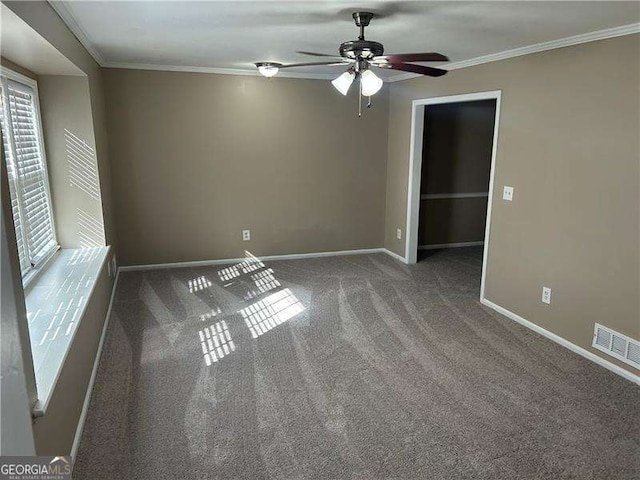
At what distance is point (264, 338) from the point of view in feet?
11.5

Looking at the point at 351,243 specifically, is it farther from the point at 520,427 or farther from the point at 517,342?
the point at 520,427

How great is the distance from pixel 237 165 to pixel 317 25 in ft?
8.49

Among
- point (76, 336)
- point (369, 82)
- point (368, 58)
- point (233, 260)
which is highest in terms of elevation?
point (368, 58)

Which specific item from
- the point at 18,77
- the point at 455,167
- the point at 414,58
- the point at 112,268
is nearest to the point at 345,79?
the point at 414,58

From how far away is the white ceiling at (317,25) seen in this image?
2.42 meters

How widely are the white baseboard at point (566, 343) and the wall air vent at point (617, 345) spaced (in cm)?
7

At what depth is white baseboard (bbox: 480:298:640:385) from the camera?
2959 mm

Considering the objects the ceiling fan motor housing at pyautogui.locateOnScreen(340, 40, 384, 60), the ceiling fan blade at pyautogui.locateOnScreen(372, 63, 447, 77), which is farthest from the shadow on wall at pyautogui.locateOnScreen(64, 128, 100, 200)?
the ceiling fan blade at pyautogui.locateOnScreen(372, 63, 447, 77)

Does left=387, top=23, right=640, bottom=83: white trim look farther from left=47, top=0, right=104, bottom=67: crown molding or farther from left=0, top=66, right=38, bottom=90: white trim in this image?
left=0, top=66, right=38, bottom=90: white trim

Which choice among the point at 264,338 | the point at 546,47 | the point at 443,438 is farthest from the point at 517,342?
the point at 546,47

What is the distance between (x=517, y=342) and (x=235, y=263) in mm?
3254

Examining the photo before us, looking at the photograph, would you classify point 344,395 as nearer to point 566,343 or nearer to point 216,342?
point 216,342

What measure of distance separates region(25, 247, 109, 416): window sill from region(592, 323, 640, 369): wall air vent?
3301mm

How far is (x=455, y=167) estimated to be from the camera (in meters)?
5.95
